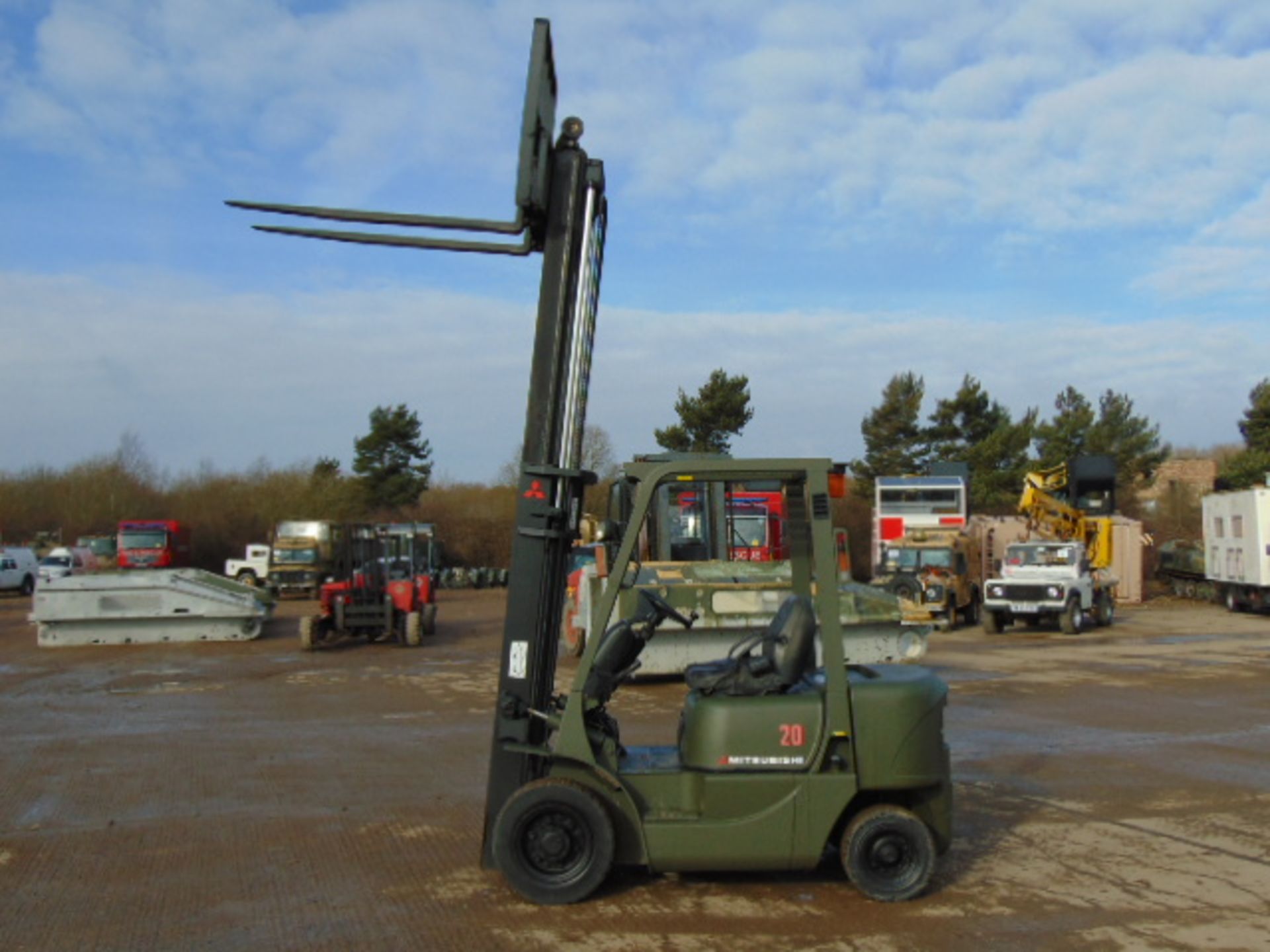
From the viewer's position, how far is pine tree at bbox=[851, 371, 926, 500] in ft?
179

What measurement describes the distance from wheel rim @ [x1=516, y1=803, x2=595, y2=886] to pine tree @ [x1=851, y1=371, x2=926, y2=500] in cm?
4928

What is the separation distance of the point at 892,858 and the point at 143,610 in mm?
19557

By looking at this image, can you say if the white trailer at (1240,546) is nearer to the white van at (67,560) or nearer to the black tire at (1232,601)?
the black tire at (1232,601)

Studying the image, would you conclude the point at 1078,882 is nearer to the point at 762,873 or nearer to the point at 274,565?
the point at 762,873

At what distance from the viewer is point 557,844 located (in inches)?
229

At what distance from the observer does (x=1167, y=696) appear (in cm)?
1458

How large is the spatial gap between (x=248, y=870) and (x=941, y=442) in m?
50.3

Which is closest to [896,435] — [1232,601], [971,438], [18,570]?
[971,438]

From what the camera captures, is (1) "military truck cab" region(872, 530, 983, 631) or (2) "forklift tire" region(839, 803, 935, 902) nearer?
(2) "forklift tire" region(839, 803, 935, 902)

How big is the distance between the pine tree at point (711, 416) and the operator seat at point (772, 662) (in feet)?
122

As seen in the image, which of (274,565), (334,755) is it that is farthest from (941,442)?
(334,755)

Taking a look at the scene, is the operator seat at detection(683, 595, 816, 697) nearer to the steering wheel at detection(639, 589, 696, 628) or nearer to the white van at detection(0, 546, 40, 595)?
the steering wheel at detection(639, 589, 696, 628)

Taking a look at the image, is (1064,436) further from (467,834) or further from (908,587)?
(467,834)

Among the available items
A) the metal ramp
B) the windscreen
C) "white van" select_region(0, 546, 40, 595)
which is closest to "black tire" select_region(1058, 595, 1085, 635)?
the metal ramp
